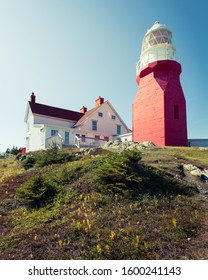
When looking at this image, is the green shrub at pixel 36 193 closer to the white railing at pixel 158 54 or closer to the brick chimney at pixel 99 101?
the white railing at pixel 158 54

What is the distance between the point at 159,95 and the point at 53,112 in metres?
15.8

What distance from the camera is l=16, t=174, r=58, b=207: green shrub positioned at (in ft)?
26.2

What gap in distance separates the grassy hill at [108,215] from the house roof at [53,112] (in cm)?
1999

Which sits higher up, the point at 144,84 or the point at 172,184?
the point at 144,84

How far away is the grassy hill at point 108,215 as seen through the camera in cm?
521

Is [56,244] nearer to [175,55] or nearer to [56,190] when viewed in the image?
[56,190]

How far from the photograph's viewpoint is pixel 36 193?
8125 mm

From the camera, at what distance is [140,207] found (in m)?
7.01

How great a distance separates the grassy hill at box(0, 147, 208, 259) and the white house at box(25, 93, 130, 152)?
16.1 m

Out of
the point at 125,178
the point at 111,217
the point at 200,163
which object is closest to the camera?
the point at 111,217

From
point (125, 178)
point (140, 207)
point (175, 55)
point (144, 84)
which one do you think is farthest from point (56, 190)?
point (175, 55)

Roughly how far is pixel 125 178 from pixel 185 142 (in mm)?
14891

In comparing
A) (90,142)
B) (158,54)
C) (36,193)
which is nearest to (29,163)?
(36,193)

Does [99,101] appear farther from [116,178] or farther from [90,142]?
[116,178]
